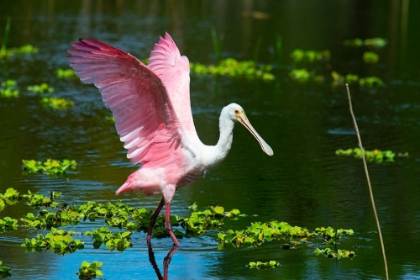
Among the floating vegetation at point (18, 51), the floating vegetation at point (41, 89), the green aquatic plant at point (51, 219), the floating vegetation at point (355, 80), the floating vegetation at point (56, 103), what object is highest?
the floating vegetation at point (18, 51)

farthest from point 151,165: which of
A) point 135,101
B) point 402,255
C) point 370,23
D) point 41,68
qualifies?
point 370,23

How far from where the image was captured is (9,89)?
54.1ft

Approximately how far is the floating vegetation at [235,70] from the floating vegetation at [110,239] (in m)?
10.7

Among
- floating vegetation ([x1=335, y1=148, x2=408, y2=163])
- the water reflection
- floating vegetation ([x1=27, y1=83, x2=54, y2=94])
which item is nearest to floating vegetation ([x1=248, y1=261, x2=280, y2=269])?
the water reflection

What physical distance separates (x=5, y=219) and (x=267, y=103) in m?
8.30

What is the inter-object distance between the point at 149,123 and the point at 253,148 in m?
4.44

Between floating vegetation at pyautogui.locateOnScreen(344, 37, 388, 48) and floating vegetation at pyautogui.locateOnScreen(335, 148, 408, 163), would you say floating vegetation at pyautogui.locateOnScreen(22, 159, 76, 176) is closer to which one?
floating vegetation at pyautogui.locateOnScreen(335, 148, 408, 163)

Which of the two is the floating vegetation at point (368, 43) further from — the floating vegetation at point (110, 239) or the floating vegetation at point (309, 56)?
the floating vegetation at point (110, 239)

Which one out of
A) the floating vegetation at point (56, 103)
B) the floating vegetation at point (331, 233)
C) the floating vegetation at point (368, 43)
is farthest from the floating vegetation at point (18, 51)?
the floating vegetation at point (331, 233)

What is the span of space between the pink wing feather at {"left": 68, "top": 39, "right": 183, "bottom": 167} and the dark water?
35.5 inches

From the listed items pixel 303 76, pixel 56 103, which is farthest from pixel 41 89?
pixel 303 76

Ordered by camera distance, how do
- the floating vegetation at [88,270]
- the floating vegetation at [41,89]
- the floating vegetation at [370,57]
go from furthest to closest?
the floating vegetation at [370,57], the floating vegetation at [41,89], the floating vegetation at [88,270]

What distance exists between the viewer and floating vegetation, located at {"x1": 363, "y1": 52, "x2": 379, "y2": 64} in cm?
2158

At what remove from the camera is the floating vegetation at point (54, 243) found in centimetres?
814
